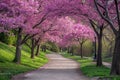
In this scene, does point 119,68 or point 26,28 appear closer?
point 119,68

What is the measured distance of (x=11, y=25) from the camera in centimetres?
2267

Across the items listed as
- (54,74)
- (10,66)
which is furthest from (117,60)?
(10,66)

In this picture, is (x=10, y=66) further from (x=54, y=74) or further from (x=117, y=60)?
(x=117, y=60)

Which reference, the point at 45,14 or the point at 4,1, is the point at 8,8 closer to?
the point at 4,1

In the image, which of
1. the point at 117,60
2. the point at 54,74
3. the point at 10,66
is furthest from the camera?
the point at 10,66

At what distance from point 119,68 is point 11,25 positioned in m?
8.15

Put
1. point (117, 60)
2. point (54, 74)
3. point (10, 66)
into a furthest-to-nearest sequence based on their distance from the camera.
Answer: point (10, 66) < point (54, 74) < point (117, 60)

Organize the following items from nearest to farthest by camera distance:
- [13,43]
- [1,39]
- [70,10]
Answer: [70,10] < [1,39] < [13,43]

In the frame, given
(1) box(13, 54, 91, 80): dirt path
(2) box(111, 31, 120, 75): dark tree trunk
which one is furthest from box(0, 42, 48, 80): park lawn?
(2) box(111, 31, 120, 75): dark tree trunk

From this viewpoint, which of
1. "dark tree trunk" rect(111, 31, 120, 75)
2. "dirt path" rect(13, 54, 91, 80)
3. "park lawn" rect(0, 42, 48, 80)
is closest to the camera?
"park lawn" rect(0, 42, 48, 80)

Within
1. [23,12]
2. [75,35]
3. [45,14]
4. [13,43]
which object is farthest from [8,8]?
[75,35]

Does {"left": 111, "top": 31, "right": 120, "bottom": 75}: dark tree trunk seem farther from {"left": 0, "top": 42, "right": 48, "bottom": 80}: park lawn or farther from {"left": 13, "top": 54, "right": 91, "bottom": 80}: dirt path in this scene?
{"left": 0, "top": 42, "right": 48, "bottom": 80}: park lawn

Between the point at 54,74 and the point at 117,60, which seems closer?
the point at 117,60

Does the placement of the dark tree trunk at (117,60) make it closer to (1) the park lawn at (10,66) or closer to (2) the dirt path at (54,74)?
(2) the dirt path at (54,74)
